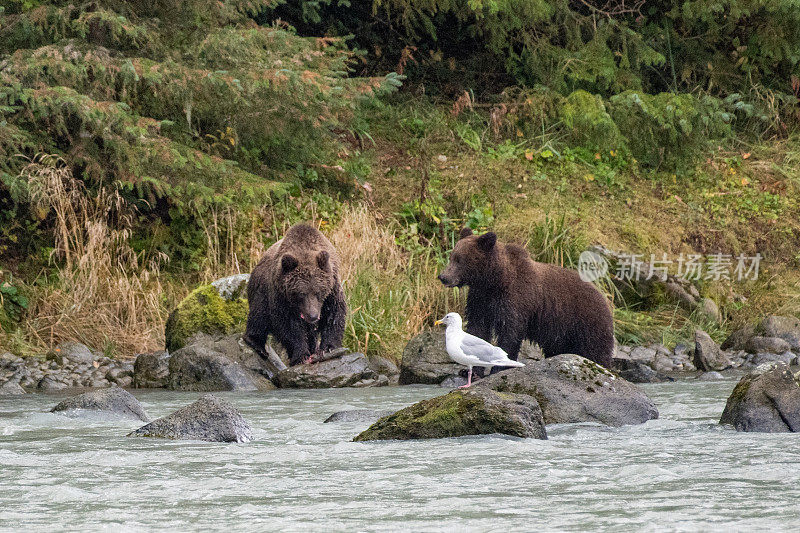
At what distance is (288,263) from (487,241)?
182 cm

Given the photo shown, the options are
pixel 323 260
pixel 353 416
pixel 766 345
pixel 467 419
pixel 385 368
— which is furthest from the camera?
pixel 766 345

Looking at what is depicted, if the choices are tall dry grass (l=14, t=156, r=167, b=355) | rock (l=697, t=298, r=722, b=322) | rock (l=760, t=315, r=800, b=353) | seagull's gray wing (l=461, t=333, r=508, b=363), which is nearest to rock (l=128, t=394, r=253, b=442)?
seagull's gray wing (l=461, t=333, r=508, b=363)

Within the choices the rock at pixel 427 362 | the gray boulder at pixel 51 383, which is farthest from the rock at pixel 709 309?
the gray boulder at pixel 51 383

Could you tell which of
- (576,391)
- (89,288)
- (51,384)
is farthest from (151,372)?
(576,391)

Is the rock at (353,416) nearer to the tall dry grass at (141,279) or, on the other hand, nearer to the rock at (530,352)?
the tall dry grass at (141,279)

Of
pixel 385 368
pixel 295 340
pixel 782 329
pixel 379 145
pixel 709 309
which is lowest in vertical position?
pixel 385 368

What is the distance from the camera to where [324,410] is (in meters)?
8.50

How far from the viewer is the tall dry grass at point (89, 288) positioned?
1210 centimetres

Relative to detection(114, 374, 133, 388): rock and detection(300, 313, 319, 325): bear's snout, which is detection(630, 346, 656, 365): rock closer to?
detection(300, 313, 319, 325): bear's snout

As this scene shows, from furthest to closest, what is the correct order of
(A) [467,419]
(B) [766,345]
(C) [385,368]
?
(B) [766,345], (C) [385,368], (A) [467,419]

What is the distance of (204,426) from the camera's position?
6891mm

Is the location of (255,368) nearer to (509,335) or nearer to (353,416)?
(509,335)

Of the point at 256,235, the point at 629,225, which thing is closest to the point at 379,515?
the point at 256,235

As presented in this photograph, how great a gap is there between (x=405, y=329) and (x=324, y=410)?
347 centimetres
